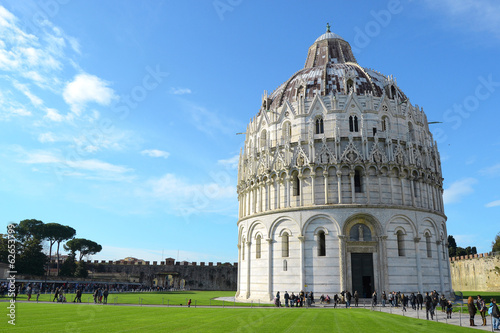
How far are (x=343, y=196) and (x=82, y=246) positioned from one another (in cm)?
7807

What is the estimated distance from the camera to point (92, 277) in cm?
8294

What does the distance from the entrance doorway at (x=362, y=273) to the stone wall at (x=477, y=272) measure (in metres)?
44.8

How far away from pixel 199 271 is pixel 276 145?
154 feet

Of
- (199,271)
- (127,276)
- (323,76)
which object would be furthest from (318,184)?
(127,276)

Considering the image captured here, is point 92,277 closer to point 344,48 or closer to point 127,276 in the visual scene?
point 127,276

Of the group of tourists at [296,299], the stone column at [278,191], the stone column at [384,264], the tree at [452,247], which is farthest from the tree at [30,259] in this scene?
the tree at [452,247]

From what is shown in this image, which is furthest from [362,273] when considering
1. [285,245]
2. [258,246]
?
[258,246]

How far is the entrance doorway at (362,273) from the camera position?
40406 millimetres

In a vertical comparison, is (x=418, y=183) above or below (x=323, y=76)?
below

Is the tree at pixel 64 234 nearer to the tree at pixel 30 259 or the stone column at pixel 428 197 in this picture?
the tree at pixel 30 259

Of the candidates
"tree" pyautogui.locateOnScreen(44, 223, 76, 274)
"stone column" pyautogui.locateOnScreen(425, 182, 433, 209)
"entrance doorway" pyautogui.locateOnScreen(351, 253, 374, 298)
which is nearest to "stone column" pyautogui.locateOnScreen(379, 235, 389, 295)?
"entrance doorway" pyautogui.locateOnScreen(351, 253, 374, 298)

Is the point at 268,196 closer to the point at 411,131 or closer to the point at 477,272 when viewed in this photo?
the point at 411,131

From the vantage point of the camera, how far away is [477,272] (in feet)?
252

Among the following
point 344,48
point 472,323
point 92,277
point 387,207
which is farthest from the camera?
point 92,277
